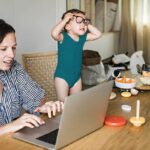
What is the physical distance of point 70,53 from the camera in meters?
2.25

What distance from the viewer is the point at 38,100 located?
1632mm

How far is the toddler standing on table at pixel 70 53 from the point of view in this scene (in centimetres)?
216

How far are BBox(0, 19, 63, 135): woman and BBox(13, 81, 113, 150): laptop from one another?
11 centimetres

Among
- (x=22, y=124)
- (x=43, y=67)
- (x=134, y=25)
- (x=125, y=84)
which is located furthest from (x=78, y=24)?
(x=134, y=25)

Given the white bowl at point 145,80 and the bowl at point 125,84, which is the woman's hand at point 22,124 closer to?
the bowl at point 125,84

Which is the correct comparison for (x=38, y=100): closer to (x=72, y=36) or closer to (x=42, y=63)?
(x=42, y=63)

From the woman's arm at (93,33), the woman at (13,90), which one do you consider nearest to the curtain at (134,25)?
the woman's arm at (93,33)

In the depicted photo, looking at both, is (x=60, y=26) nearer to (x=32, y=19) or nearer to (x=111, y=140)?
(x=32, y=19)

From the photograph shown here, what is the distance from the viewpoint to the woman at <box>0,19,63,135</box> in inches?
57.2

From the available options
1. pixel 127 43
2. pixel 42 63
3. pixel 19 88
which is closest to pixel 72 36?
pixel 42 63

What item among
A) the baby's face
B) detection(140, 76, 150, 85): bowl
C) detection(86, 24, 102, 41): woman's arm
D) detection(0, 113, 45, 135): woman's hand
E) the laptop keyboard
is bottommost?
the laptop keyboard

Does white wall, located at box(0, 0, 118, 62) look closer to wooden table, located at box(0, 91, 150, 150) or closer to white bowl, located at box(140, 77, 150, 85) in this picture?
white bowl, located at box(140, 77, 150, 85)

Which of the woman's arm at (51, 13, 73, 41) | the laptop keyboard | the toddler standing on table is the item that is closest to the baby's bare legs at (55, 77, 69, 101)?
the toddler standing on table

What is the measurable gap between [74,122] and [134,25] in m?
3.87
